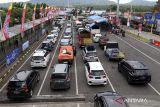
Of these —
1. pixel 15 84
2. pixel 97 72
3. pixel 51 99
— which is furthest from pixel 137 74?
pixel 15 84

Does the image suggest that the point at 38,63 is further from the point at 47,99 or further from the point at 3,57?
the point at 47,99

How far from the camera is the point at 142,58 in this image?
36281 millimetres

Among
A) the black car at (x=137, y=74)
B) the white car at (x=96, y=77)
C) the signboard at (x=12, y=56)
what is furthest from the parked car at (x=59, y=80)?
the signboard at (x=12, y=56)

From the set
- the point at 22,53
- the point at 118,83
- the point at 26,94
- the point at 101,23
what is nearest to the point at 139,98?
the point at 118,83

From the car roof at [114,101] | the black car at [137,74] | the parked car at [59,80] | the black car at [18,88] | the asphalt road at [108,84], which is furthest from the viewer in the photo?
the black car at [137,74]

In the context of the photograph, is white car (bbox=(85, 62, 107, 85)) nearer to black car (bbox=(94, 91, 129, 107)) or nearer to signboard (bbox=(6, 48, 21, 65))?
black car (bbox=(94, 91, 129, 107))

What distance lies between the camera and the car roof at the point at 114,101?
51.8 ft

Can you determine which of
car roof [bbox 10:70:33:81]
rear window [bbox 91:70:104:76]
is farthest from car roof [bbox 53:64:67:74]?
rear window [bbox 91:70:104:76]

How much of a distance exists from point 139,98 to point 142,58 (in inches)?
609

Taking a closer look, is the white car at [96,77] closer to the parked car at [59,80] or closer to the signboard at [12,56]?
the parked car at [59,80]

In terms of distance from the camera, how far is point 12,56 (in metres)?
32.7

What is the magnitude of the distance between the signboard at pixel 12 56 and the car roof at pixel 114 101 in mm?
16632

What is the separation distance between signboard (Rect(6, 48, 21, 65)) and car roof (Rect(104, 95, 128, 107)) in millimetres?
16632

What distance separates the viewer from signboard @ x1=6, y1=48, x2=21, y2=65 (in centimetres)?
3089
